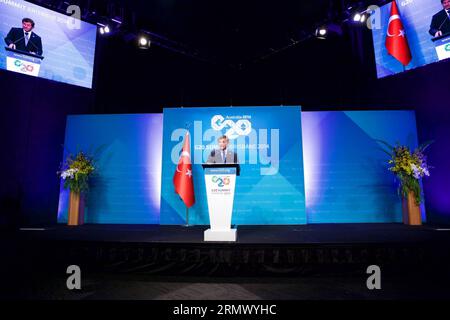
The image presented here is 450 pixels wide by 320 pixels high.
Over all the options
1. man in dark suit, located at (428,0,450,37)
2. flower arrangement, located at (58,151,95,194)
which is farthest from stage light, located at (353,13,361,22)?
flower arrangement, located at (58,151,95,194)

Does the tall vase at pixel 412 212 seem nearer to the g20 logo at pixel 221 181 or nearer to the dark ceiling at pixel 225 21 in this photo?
the g20 logo at pixel 221 181

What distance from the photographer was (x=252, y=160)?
480cm

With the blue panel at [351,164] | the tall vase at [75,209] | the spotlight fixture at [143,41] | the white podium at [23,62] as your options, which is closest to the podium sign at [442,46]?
the blue panel at [351,164]

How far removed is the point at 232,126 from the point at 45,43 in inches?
165

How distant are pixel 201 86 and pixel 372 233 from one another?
5.05 metres

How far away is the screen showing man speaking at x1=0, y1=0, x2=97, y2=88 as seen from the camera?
4.42 meters

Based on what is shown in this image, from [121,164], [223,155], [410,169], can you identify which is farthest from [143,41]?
[410,169]

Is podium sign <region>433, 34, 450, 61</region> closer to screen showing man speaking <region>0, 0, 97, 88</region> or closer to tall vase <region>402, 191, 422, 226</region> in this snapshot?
tall vase <region>402, 191, 422, 226</region>

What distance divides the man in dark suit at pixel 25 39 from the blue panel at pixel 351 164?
5638 mm

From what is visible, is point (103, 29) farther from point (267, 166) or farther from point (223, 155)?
point (267, 166)

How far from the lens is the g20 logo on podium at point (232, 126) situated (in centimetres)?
487

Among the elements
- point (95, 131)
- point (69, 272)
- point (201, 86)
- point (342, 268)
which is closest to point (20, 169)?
point (95, 131)

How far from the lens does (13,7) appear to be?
443 centimetres

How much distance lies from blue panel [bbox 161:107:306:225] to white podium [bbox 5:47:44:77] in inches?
105
